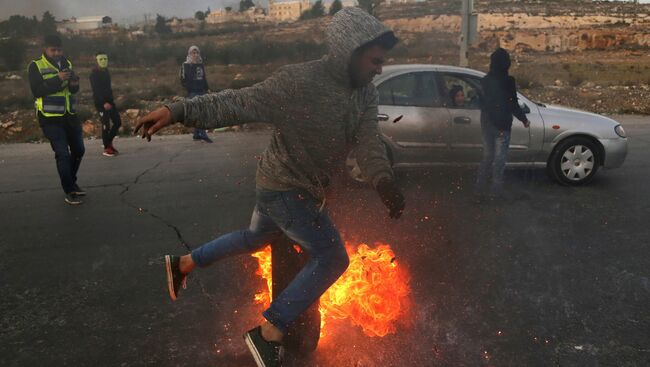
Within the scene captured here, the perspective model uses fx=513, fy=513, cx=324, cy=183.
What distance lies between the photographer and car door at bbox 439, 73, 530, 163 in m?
6.57

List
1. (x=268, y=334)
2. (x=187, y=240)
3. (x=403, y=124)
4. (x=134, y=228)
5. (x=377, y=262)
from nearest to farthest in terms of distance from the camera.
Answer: (x=268, y=334) < (x=377, y=262) < (x=187, y=240) < (x=134, y=228) < (x=403, y=124)

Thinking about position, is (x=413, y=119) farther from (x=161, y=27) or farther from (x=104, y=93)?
(x=161, y=27)

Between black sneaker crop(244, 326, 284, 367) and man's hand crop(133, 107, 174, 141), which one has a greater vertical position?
man's hand crop(133, 107, 174, 141)

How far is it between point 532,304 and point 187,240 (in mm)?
3118

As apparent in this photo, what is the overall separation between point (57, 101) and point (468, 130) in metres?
5.01

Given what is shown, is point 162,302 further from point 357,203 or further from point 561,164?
point 561,164

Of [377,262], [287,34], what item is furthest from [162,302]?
[287,34]

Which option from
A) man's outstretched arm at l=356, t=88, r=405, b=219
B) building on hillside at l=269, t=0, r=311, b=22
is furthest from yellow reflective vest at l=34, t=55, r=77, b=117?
building on hillside at l=269, t=0, r=311, b=22

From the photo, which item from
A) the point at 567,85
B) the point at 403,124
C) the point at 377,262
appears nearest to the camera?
the point at 377,262

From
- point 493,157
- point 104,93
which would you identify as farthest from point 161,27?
point 493,157

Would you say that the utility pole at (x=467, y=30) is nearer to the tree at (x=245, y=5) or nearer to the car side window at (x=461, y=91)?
the car side window at (x=461, y=91)

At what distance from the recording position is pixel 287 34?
61.4 meters

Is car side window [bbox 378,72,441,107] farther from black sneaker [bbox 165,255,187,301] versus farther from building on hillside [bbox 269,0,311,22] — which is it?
building on hillside [bbox 269,0,311,22]

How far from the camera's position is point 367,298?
10.7 feet
